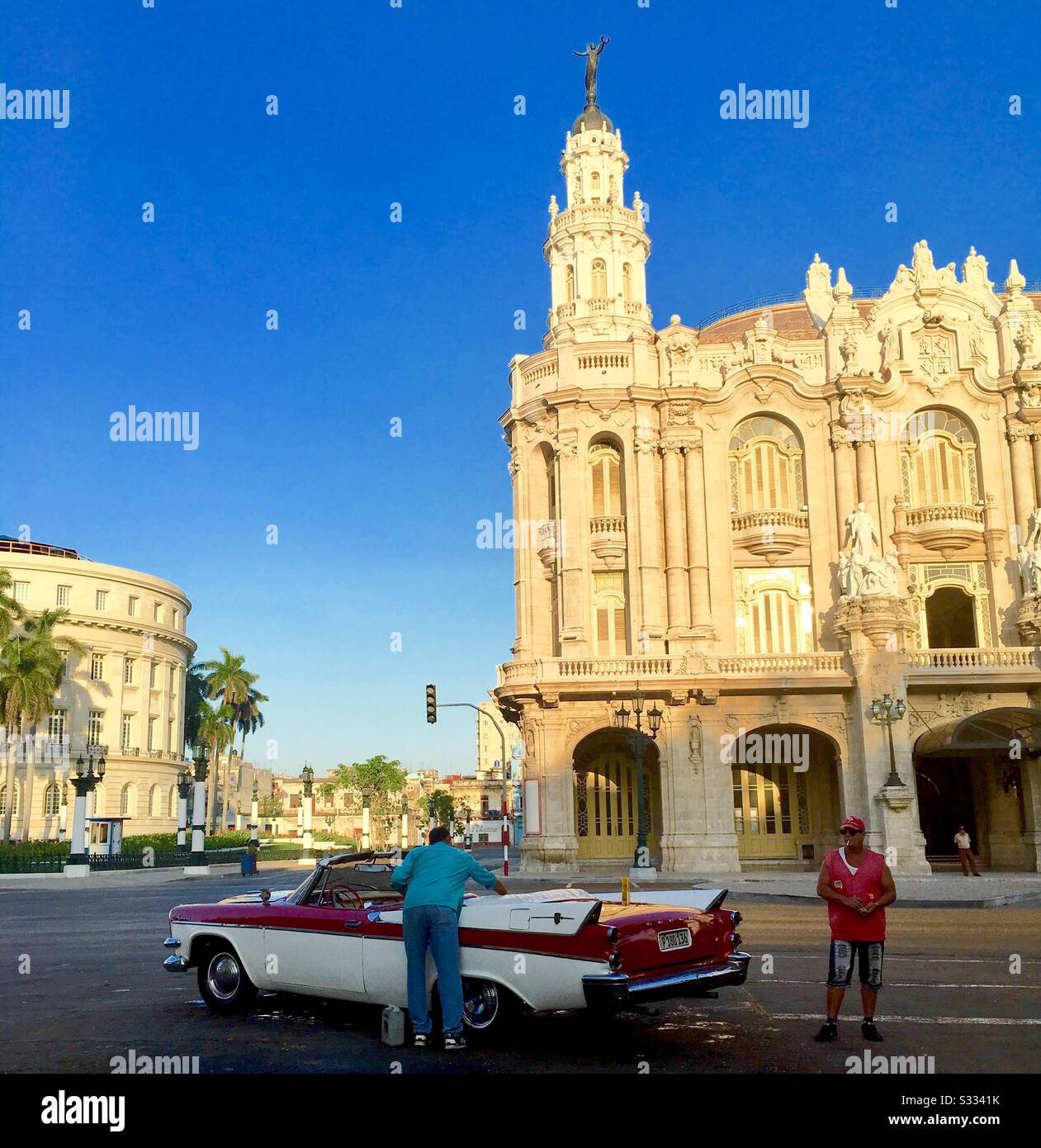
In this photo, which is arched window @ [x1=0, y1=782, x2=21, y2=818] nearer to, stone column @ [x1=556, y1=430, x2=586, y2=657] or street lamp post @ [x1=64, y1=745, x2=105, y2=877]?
street lamp post @ [x1=64, y1=745, x2=105, y2=877]

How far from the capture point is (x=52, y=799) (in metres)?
76.9

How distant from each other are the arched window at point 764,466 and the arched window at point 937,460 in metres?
3.71

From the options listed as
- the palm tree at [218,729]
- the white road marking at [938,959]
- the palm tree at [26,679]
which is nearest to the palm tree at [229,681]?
the palm tree at [218,729]

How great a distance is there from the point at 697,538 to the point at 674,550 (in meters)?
0.91

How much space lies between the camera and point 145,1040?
8750 millimetres

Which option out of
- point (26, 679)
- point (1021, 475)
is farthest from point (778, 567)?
point (26, 679)

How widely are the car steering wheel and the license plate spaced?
2769 millimetres

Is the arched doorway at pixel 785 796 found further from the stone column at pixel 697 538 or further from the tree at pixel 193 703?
the tree at pixel 193 703

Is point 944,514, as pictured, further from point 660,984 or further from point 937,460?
point 660,984

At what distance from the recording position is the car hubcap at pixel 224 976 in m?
10.0

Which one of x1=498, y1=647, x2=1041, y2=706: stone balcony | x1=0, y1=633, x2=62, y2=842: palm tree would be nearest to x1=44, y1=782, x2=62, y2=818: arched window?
x1=0, y1=633, x2=62, y2=842: palm tree

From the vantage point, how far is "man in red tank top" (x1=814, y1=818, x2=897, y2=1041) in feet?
26.9
